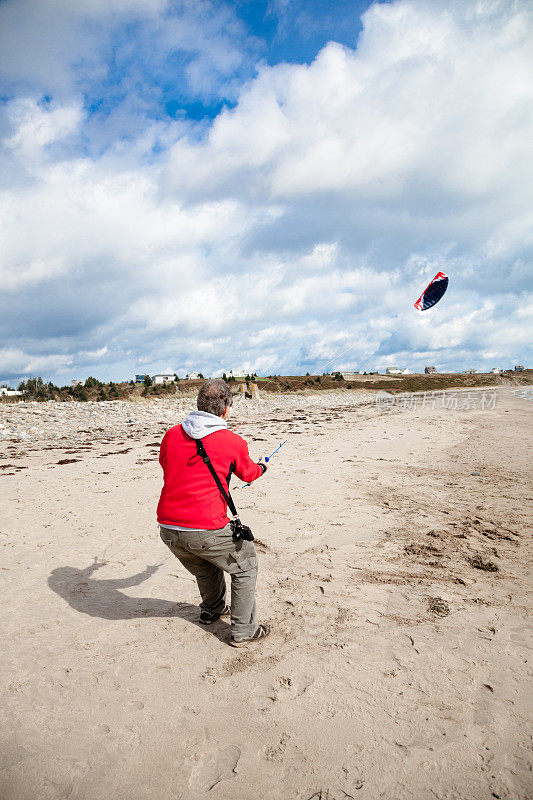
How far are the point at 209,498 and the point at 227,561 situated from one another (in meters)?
0.64

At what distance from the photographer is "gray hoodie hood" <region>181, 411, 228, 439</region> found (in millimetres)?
3684

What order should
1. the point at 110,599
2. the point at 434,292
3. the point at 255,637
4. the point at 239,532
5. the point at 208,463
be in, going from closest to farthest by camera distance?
the point at 208,463
the point at 239,532
the point at 255,637
the point at 110,599
the point at 434,292

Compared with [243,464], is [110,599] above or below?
below

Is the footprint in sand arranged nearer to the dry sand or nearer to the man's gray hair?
the dry sand

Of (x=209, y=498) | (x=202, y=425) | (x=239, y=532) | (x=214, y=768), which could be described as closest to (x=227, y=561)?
(x=239, y=532)

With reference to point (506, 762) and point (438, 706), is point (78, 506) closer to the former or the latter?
point (438, 706)

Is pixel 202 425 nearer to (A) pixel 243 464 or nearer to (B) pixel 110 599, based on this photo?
(A) pixel 243 464

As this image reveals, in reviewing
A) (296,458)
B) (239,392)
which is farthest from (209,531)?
(239,392)

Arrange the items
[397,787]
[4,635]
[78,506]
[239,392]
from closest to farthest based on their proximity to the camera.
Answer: [397,787] → [4,635] → [78,506] → [239,392]

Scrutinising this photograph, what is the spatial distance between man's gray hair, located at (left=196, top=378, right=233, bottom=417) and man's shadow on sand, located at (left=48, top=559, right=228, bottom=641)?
2.30 meters

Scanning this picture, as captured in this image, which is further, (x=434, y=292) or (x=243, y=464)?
(x=434, y=292)

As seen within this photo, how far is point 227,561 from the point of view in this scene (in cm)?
383

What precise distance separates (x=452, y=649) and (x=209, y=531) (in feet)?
8.09

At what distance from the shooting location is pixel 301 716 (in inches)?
122
